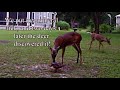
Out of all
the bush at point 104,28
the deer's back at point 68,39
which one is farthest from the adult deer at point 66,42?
the bush at point 104,28

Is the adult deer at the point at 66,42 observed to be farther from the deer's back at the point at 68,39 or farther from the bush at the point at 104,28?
the bush at the point at 104,28

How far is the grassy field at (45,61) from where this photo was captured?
291cm

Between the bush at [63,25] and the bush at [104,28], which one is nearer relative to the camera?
the bush at [63,25]

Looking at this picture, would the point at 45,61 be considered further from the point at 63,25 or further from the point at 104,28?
the point at 104,28

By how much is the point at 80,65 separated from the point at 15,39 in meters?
1.00

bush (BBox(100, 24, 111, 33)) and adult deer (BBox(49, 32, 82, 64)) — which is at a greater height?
bush (BBox(100, 24, 111, 33))

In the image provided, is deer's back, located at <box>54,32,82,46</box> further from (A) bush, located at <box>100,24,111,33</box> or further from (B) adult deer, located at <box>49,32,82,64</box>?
(A) bush, located at <box>100,24,111,33</box>

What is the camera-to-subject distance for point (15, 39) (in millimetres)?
2861

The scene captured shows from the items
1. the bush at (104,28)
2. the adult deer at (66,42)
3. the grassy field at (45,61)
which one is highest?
the bush at (104,28)

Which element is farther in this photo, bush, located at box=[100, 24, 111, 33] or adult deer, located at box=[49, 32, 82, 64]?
bush, located at box=[100, 24, 111, 33]

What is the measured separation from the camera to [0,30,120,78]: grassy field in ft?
9.56

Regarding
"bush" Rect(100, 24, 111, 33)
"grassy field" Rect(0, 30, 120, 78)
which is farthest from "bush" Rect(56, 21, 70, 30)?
"bush" Rect(100, 24, 111, 33)

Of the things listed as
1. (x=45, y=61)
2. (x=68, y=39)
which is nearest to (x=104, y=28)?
(x=68, y=39)
